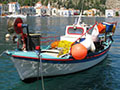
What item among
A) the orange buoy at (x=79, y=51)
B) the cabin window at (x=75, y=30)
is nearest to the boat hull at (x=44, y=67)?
the orange buoy at (x=79, y=51)

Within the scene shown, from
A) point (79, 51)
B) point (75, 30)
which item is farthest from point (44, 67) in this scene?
point (75, 30)

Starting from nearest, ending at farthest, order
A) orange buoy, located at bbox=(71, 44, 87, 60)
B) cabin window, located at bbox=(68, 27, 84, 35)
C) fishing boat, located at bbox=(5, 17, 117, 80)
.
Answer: fishing boat, located at bbox=(5, 17, 117, 80) < orange buoy, located at bbox=(71, 44, 87, 60) < cabin window, located at bbox=(68, 27, 84, 35)

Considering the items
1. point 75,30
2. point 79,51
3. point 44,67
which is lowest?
point 44,67

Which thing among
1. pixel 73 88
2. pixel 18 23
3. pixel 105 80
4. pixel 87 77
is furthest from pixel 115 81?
pixel 18 23

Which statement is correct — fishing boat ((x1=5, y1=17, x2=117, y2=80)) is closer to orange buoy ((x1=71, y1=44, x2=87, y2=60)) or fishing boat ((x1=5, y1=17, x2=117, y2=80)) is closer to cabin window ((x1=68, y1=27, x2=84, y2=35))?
orange buoy ((x1=71, y1=44, x2=87, y2=60))

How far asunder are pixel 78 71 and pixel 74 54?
264 cm

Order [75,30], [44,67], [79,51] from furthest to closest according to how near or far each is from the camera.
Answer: [75,30], [44,67], [79,51]

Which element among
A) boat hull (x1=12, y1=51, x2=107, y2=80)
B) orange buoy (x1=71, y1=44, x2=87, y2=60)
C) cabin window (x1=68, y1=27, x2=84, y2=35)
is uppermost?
cabin window (x1=68, y1=27, x2=84, y2=35)

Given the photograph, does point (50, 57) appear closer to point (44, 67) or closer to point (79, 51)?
point (44, 67)

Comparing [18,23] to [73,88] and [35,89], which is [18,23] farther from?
[73,88]

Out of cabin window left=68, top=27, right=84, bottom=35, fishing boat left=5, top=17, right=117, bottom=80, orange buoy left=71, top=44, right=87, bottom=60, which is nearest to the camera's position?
fishing boat left=5, top=17, right=117, bottom=80

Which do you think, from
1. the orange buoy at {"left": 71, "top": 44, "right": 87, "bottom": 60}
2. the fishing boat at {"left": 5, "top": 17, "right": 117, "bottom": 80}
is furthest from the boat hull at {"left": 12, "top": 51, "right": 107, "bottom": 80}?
the orange buoy at {"left": 71, "top": 44, "right": 87, "bottom": 60}

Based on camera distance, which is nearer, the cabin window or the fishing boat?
the fishing boat

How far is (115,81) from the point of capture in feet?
46.1
